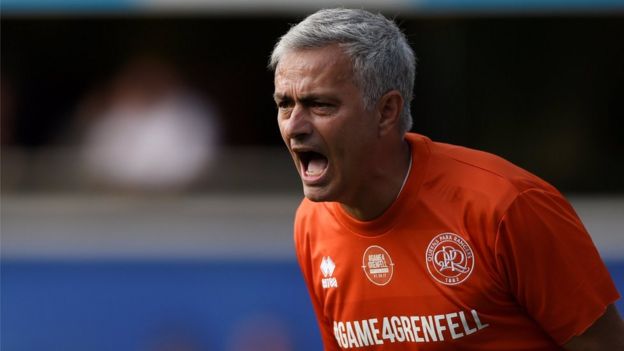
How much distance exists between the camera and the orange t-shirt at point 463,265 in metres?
3.75

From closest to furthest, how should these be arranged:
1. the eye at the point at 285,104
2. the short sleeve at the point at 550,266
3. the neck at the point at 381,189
Answer: the short sleeve at the point at 550,266, the eye at the point at 285,104, the neck at the point at 381,189

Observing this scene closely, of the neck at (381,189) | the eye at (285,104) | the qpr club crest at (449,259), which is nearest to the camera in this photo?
the qpr club crest at (449,259)

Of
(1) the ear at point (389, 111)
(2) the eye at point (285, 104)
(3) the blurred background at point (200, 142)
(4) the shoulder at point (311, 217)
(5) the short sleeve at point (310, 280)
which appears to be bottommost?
(3) the blurred background at point (200, 142)

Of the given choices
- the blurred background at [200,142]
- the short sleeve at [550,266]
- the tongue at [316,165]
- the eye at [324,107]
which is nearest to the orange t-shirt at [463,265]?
the short sleeve at [550,266]

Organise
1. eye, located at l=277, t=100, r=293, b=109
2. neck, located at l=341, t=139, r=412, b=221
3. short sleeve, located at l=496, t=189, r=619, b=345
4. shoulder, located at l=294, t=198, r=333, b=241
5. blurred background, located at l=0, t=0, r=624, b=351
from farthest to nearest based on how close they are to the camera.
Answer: blurred background, located at l=0, t=0, r=624, b=351, shoulder, located at l=294, t=198, r=333, b=241, neck, located at l=341, t=139, r=412, b=221, eye, located at l=277, t=100, r=293, b=109, short sleeve, located at l=496, t=189, r=619, b=345

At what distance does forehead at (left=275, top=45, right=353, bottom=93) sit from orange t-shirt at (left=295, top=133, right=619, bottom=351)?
16.1 inches

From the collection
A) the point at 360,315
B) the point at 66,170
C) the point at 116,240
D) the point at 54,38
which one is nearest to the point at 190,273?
the point at 116,240

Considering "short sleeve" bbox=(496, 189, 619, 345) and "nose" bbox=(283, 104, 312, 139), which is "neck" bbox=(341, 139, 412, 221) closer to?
"nose" bbox=(283, 104, 312, 139)

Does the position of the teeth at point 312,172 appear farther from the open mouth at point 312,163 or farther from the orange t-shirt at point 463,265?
the orange t-shirt at point 463,265

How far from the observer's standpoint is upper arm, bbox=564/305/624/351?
376cm

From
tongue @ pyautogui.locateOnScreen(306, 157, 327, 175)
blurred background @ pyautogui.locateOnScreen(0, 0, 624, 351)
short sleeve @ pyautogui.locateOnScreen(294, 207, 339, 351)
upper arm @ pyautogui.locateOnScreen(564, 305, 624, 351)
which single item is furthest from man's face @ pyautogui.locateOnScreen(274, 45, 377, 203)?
blurred background @ pyautogui.locateOnScreen(0, 0, 624, 351)

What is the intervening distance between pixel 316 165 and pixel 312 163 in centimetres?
2

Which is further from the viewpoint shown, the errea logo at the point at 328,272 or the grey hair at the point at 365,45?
the errea logo at the point at 328,272

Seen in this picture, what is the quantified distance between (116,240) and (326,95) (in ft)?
17.5
